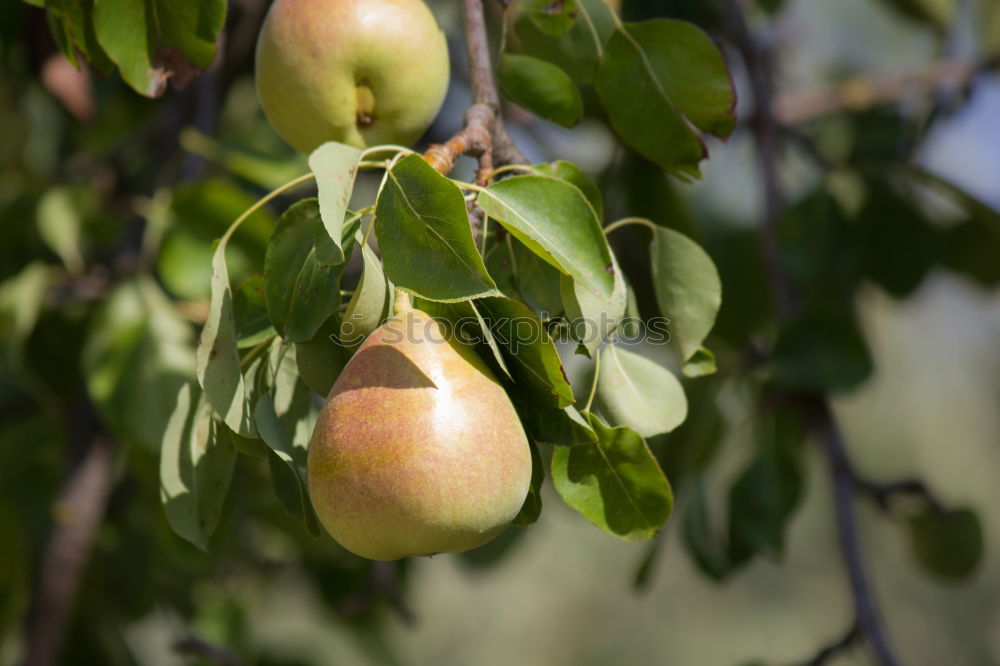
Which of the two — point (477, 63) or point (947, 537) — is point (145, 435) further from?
point (947, 537)

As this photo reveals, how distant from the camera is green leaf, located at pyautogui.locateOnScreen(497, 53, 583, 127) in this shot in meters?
0.81

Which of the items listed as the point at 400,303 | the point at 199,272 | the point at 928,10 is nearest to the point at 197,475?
the point at 400,303

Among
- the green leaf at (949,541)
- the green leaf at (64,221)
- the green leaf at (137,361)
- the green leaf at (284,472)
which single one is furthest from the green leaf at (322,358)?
the green leaf at (949,541)

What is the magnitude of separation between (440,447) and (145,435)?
2.09ft

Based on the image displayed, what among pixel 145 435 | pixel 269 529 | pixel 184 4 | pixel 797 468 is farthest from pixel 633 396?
pixel 269 529

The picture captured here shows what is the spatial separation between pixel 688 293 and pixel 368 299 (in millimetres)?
278

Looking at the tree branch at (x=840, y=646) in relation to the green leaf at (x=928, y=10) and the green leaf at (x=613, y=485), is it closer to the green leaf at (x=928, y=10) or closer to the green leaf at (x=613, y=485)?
the green leaf at (x=613, y=485)

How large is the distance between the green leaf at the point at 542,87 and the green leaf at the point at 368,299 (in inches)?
8.8

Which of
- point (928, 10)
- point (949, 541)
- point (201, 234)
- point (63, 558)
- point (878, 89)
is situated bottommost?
point (63, 558)

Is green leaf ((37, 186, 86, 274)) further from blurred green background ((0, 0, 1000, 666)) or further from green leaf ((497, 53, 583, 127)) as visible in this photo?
green leaf ((497, 53, 583, 127))

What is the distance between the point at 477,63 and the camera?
2.55 feet

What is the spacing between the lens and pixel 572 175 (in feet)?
2.47

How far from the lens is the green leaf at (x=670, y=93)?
2.66 feet

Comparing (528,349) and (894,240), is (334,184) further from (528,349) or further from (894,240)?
(894,240)
